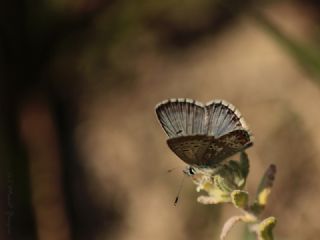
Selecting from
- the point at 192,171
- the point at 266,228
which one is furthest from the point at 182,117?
the point at 266,228

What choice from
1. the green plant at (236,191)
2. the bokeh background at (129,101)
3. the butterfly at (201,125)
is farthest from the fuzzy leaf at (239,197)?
the bokeh background at (129,101)

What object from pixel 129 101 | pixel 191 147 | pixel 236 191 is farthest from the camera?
pixel 129 101

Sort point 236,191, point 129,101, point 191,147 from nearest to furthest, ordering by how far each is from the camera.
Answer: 1. point 236,191
2. point 191,147
3. point 129,101

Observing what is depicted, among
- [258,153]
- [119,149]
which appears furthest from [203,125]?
[119,149]

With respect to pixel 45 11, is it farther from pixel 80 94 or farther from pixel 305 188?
pixel 305 188

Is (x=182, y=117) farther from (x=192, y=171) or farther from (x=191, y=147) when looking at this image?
(x=192, y=171)

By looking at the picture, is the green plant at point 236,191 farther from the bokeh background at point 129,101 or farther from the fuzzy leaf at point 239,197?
the bokeh background at point 129,101
